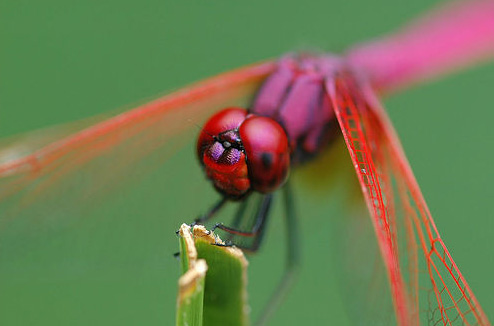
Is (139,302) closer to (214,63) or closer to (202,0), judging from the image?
(214,63)

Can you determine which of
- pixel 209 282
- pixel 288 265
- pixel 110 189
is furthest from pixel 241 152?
pixel 288 265

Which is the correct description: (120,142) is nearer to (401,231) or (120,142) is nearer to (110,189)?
(110,189)

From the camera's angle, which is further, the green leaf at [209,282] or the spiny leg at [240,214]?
the spiny leg at [240,214]

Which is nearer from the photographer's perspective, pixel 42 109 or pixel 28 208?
pixel 28 208

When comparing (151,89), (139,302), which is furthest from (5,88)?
(139,302)

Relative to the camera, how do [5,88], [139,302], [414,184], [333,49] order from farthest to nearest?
[5,88] < [139,302] < [333,49] < [414,184]

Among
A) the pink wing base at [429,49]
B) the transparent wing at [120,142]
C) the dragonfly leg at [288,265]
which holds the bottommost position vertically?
the dragonfly leg at [288,265]

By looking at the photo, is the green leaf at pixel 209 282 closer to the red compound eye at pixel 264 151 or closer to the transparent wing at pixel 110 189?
the red compound eye at pixel 264 151

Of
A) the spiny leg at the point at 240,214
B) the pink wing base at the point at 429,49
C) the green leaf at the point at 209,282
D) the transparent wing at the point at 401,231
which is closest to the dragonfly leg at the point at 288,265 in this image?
the spiny leg at the point at 240,214
